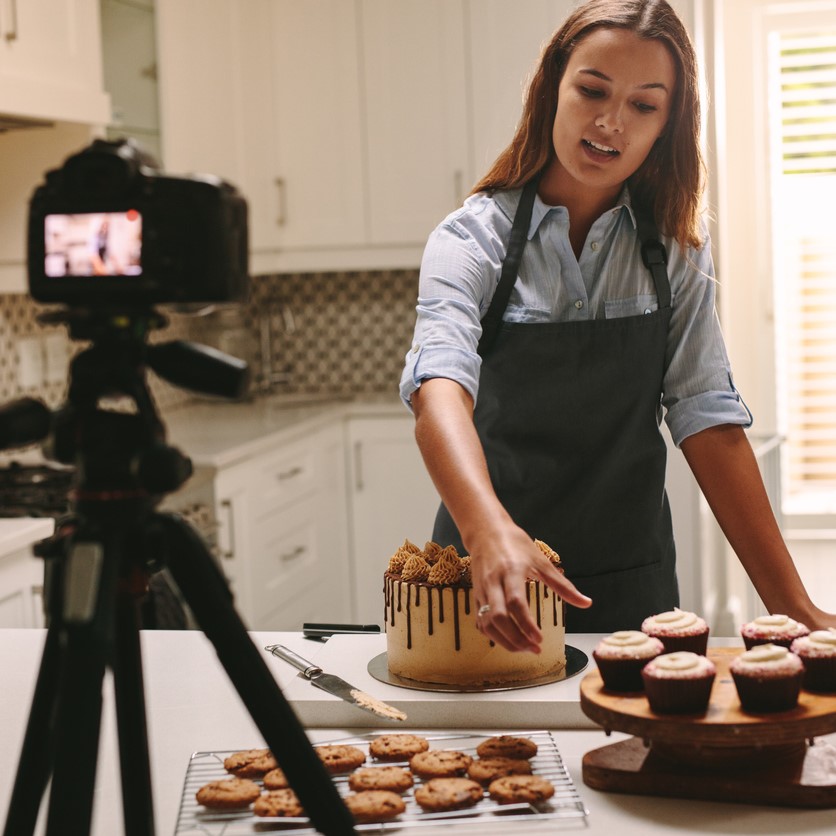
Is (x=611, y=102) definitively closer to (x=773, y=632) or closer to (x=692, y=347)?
(x=692, y=347)

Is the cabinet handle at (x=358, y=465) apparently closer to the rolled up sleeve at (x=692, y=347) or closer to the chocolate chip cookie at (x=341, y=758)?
the rolled up sleeve at (x=692, y=347)

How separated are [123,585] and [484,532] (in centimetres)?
35

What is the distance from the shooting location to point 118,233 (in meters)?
0.68

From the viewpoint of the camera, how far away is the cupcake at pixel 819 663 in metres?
0.93

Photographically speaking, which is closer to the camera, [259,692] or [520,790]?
[259,692]

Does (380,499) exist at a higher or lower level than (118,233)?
lower

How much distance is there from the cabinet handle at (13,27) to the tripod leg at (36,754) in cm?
205

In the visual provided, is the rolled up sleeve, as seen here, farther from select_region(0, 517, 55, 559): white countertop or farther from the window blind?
the window blind

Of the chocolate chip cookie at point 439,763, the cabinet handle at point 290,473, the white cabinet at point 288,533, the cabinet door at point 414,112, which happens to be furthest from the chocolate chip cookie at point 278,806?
the cabinet door at point 414,112

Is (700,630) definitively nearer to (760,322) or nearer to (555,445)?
(555,445)

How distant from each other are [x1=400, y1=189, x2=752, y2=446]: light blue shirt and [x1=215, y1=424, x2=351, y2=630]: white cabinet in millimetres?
1550

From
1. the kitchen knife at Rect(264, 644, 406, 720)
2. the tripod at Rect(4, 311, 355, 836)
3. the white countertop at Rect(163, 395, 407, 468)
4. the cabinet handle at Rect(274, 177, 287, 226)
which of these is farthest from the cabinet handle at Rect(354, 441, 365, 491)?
the tripod at Rect(4, 311, 355, 836)

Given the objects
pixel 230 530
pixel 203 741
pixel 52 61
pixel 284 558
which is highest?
pixel 52 61

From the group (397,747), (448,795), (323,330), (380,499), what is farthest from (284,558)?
(448,795)
